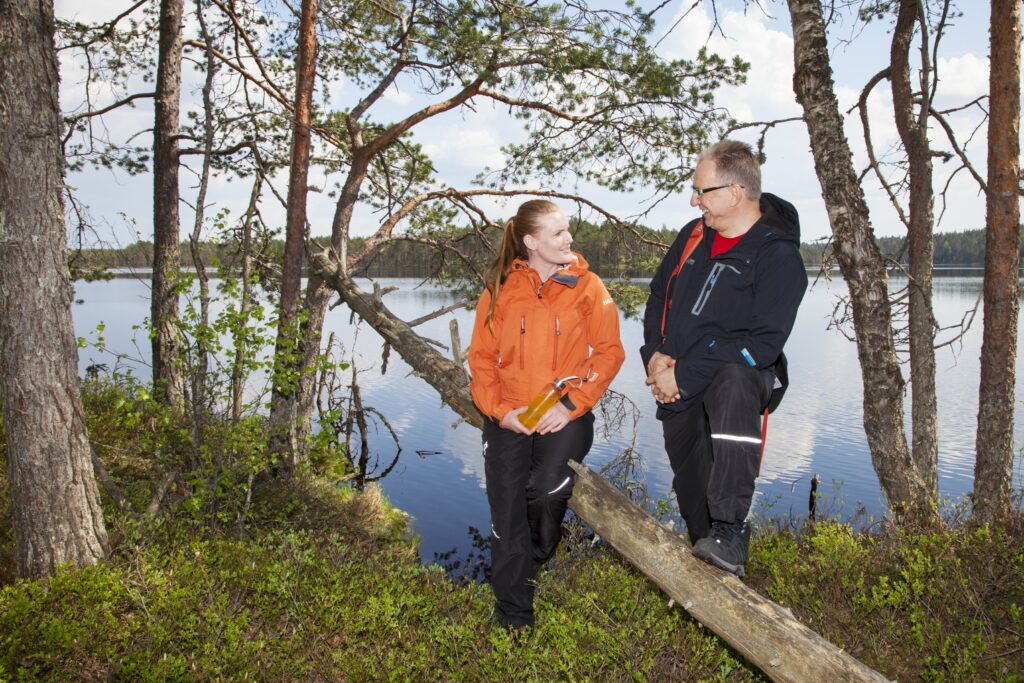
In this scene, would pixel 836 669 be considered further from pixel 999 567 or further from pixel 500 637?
pixel 999 567

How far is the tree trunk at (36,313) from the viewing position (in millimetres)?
4340

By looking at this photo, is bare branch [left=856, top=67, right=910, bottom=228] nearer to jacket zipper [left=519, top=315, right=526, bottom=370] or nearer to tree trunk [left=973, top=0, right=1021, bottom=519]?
tree trunk [left=973, top=0, right=1021, bottom=519]

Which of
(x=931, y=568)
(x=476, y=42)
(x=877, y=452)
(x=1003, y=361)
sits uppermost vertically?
(x=476, y=42)

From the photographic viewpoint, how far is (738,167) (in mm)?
3182

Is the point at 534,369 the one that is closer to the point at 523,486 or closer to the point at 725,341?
the point at 523,486

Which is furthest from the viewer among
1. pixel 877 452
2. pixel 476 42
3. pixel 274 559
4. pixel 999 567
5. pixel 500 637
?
pixel 476 42

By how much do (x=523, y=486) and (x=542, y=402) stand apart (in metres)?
0.49

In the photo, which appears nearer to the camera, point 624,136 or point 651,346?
point 651,346

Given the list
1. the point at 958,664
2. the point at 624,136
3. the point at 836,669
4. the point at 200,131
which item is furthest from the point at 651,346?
the point at 200,131

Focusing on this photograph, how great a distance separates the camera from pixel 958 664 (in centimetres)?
345

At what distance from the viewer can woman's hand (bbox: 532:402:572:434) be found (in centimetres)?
347

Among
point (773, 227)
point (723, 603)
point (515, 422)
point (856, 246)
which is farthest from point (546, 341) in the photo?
point (856, 246)

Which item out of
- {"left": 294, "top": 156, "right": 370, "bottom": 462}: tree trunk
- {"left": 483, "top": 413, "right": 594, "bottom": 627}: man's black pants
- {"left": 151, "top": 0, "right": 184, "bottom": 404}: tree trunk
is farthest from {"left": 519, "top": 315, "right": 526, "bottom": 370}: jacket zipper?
{"left": 151, "top": 0, "right": 184, "bottom": 404}: tree trunk

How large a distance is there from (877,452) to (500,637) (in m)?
3.65
